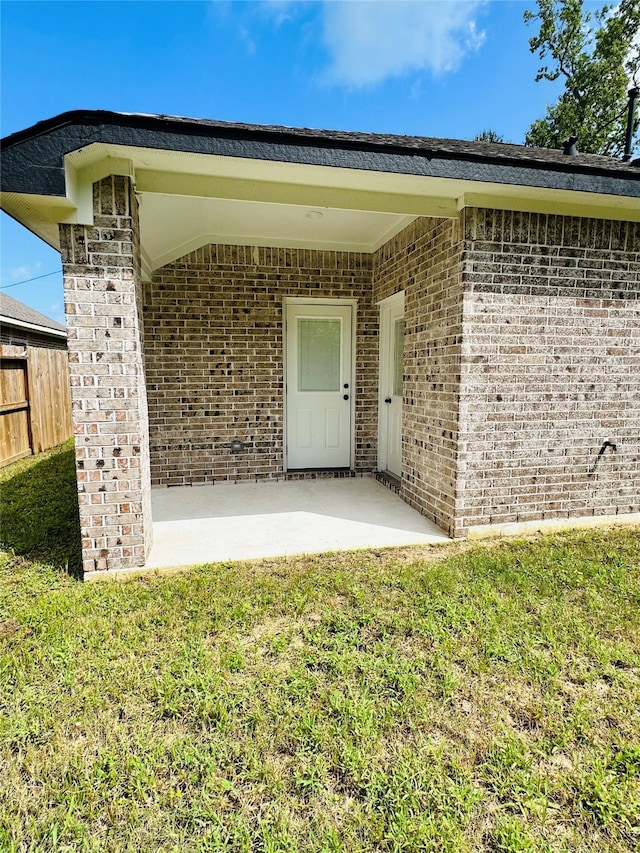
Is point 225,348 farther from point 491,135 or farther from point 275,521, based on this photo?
point 491,135

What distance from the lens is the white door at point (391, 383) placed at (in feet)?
18.5

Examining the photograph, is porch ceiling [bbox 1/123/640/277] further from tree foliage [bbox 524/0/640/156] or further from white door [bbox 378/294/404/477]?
tree foliage [bbox 524/0/640/156]

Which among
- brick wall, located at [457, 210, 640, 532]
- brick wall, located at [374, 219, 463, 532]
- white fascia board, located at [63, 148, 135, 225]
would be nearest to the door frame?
brick wall, located at [374, 219, 463, 532]

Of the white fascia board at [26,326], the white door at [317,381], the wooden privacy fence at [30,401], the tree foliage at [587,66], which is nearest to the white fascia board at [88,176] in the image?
the white door at [317,381]

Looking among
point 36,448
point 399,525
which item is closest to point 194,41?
point 36,448

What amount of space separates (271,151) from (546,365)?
294 cm

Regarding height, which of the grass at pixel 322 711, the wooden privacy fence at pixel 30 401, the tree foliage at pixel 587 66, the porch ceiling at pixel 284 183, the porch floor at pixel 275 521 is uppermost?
the tree foliage at pixel 587 66

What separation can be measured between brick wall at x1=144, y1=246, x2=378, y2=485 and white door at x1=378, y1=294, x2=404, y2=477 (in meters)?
0.31

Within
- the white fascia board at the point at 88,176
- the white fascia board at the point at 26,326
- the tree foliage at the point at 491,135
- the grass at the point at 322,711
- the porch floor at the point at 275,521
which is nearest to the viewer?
the grass at the point at 322,711

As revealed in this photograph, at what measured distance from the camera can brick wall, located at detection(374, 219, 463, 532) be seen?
393cm

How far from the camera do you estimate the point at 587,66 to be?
14953mm

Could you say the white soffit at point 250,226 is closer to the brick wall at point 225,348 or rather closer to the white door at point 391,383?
the brick wall at point 225,348

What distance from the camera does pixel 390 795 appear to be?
1.58 m

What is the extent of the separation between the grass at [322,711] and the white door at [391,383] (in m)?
2.69
